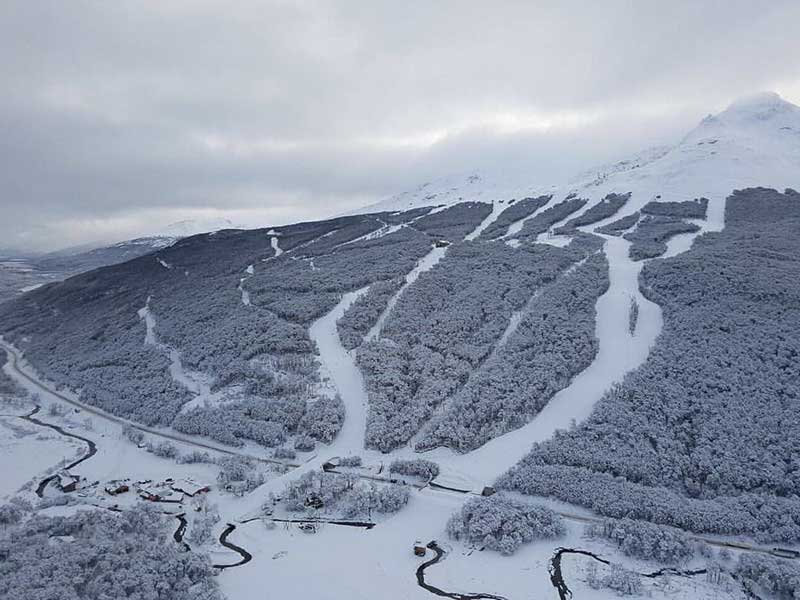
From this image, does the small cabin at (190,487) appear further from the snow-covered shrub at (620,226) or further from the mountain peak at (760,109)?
the mountain peak at (760,109)

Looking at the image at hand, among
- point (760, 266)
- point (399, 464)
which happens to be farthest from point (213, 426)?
point (760, 266)

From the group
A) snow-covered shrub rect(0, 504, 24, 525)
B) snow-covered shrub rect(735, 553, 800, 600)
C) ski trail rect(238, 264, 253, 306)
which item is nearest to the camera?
snow-covered shrub rect(735, 553, 800, 600)

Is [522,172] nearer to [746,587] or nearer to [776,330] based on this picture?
[776,330]

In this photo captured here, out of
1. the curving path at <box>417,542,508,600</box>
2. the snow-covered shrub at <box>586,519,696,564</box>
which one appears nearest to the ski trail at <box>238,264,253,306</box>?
the curving path at <box>417,542,508,600</box>

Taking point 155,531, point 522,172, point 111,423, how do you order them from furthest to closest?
point 522,172, point 111,423, point 155,531

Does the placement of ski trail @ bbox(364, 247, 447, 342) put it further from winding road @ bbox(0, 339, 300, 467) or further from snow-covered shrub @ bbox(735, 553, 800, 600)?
snow-covered shrub @ bbox(735, 553, 800, 600)

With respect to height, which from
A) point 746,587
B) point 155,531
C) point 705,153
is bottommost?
point 746,587
